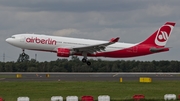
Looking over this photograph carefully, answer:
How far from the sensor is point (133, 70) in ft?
297

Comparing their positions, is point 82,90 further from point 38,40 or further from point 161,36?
point 161,36

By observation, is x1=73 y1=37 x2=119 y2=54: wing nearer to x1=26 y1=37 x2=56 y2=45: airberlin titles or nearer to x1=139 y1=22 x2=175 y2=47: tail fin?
x1=26 y1=37 x2=56 y2=45: airberlin titles

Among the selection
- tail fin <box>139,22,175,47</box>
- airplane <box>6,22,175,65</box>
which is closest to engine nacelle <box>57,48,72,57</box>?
airplane <box>6,22,175,65</box>

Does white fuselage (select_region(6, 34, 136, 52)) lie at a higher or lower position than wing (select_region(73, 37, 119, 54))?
higher

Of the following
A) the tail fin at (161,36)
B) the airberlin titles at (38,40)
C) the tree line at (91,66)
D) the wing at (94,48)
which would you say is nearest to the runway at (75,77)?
the wing at (94,48)

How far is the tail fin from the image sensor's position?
69625 millimetres

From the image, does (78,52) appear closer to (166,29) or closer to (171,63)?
(166,29)

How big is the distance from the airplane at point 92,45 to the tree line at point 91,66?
63.0 ft

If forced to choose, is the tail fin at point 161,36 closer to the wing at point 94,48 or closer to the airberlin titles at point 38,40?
the wing at point 94,48

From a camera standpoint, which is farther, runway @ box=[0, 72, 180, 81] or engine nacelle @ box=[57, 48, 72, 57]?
engine nacelle @ box=[57, 48, 72, 57]

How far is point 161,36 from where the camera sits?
71062 millimetres

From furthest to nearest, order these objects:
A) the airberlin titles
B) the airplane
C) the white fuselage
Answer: the airplane, the white fuselage, the airberlin titles

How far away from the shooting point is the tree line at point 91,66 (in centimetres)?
8806

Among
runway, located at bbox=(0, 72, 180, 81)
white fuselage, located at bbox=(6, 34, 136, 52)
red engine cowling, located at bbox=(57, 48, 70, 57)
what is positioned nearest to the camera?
runway, located at bbox=(0, 72, 180, 81)
